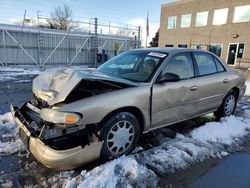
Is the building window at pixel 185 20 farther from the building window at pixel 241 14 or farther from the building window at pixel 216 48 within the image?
the building window at pixel 241 14

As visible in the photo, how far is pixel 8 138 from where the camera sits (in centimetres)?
362

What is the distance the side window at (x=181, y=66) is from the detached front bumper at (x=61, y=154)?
162cm

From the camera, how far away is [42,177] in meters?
2.68

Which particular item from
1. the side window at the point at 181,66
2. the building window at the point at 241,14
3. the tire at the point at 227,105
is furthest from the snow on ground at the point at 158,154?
the building window at the point at 241,14

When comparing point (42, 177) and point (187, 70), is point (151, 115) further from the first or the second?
point (42, 177)

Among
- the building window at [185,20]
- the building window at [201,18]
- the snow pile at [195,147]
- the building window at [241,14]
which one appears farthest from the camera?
the building window at [185,20]

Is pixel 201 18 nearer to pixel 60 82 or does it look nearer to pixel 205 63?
pixel 205 63

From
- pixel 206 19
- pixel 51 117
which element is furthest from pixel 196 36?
pixel 51 117

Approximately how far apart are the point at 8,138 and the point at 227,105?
14.3ft

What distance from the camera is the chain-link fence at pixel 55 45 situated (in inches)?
583

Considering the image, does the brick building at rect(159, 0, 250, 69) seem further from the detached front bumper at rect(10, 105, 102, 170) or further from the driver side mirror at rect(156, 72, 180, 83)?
the detached front bumper at rect(10, 105, 102, 170)

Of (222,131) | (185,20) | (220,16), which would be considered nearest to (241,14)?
(220,16)

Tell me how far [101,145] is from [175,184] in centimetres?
100

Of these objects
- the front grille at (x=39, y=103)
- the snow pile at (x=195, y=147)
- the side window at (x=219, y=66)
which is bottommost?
the snow pile at (x=195, y=147)
